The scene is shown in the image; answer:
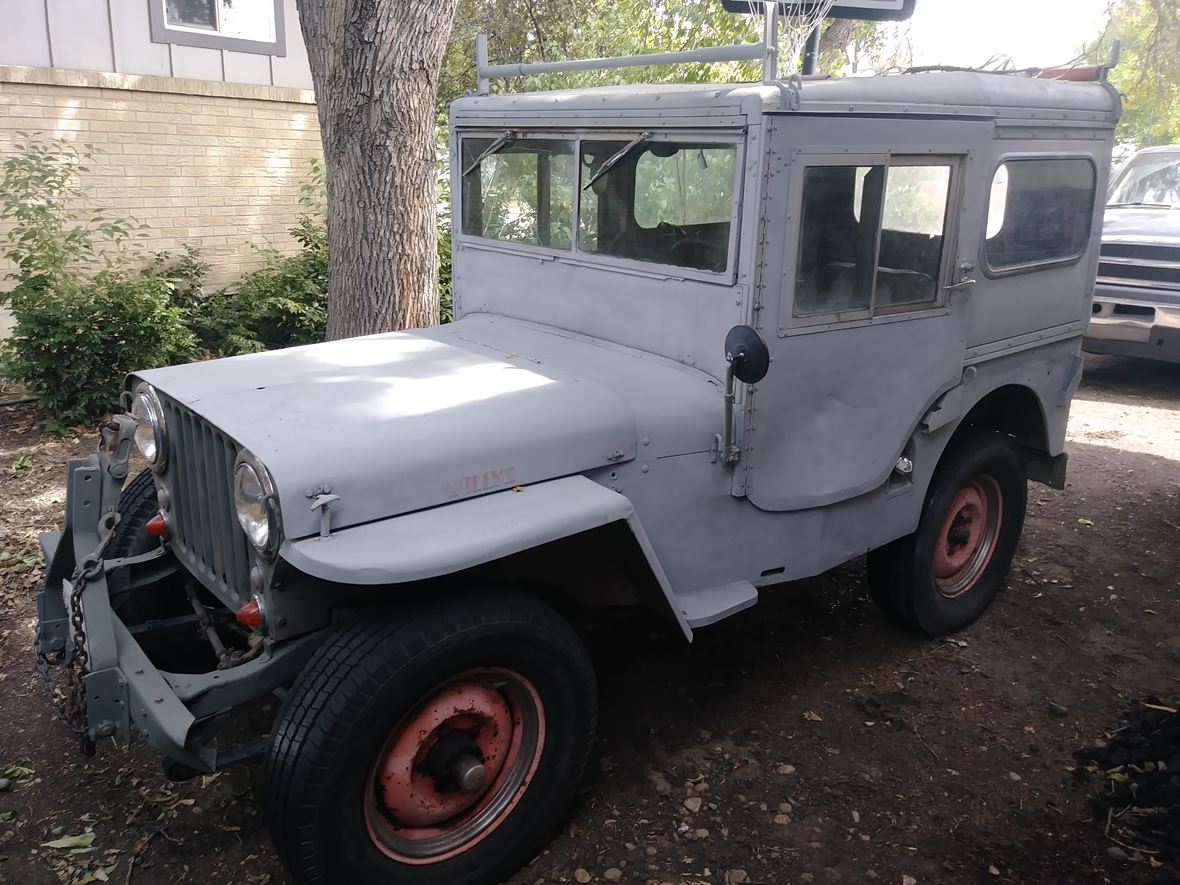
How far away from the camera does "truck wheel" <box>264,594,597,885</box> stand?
8.23ft

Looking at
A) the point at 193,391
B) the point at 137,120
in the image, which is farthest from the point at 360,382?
the point at 137,120

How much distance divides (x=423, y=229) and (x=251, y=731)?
11.5 feet

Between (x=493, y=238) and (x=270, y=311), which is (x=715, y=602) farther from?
(x=270, y=311)

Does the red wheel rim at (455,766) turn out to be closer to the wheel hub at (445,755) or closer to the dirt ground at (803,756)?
the wheel hub at (445,755)

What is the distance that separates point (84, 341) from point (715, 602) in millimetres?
5724

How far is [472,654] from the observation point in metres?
2.68

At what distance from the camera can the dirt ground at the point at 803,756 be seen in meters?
3.04

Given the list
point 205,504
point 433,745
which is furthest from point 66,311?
point 433,745

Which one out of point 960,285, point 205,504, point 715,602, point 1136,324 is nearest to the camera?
point 205,504

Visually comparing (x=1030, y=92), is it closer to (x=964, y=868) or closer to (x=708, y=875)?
(x=964, y=868)

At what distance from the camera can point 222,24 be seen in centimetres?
940

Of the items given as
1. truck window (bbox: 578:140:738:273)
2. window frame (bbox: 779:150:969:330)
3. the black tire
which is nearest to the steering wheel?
truck window (bbox: 578:140:738:273)

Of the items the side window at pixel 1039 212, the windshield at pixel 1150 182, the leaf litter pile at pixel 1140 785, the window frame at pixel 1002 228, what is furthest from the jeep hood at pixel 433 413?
the windshield at pixel 1150 182

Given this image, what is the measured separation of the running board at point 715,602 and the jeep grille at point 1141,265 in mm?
6748
